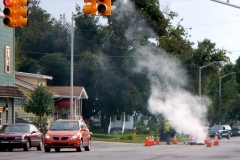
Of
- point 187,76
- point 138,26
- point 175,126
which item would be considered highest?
point 138,26

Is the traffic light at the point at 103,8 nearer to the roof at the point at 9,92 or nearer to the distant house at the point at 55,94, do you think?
the roof at the point at 9,92

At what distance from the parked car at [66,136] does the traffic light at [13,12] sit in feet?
27.9

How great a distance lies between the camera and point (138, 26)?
218ft

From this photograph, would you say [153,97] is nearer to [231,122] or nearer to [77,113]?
[77,113]

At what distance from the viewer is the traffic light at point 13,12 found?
21547 millimetres

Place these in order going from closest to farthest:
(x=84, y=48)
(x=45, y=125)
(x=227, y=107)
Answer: (x=45, y=125), (x=84, y=48), (x=227, y=107)

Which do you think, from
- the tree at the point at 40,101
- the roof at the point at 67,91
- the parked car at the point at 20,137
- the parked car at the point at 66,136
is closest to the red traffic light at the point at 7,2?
the parked car at the point at 66,136

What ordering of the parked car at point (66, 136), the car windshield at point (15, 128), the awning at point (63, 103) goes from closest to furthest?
1. the parked car at point (66, 136)
2. the car windshield at point (15, 128)
3. the awning at point (63, 103)

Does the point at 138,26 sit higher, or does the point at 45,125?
the point at 138,26

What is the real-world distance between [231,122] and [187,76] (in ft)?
98.7

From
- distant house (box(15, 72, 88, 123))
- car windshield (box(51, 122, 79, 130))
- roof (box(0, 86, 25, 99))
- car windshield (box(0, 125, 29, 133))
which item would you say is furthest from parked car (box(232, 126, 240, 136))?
car windshield (box(51, 122, 79, 130))

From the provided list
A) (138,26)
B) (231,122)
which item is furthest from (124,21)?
(231,122)

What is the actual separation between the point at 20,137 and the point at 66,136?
322cm

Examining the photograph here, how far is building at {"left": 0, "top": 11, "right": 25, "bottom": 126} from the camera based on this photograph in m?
41.6
